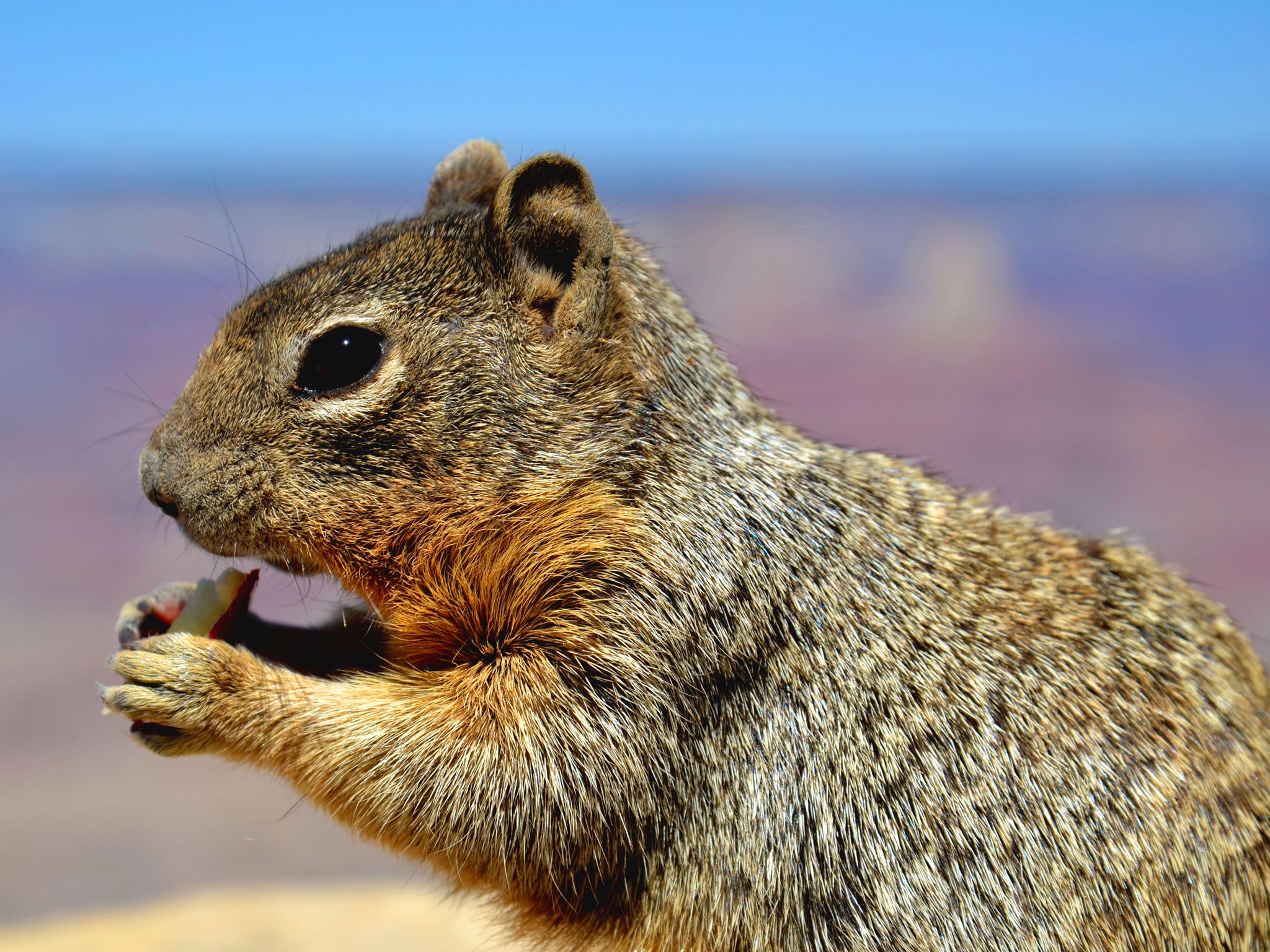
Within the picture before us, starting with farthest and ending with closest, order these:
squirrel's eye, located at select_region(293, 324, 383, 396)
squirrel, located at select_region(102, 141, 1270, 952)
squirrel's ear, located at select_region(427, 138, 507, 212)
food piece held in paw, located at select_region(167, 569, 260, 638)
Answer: squirrel's ear, located at select_region(427, 138, 507, 212) < food piece held in paw, located at select_region(167, 569, 260, 638) < squirrel's eye, located at select_region(293, 324, 383, 396) < squirrel, located at select_region(102, 141, 1270, 952)

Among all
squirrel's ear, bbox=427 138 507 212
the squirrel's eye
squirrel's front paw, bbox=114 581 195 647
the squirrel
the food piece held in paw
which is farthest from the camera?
squirrel's ear, bbox=427 138 507 212

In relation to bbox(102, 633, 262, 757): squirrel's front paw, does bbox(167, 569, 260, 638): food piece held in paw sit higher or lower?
higher

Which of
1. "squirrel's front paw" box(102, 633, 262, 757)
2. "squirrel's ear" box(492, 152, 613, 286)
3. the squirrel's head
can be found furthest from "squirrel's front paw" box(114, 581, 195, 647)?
"squirrel's ear" box(492, 152, 613, 286)

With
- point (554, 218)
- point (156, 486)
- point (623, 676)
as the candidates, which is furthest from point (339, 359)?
point (623, 676)

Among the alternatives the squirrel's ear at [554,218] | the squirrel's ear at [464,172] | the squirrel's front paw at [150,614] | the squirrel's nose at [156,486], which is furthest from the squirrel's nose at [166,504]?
the squirrel's ear at [464,172]

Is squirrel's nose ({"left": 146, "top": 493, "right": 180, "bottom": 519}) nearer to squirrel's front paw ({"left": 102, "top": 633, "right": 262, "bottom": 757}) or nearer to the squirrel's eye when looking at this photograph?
squirrel's front paw ({"left": 102, "top": 633, "right": 262, "bottom": 757})

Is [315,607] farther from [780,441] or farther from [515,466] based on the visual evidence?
[780,441]

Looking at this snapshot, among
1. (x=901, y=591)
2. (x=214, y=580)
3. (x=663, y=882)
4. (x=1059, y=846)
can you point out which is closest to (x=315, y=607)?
(x=214, y=580)
